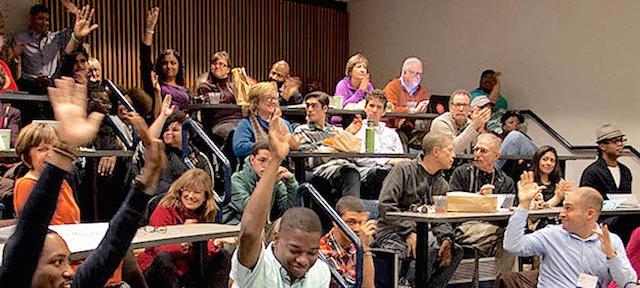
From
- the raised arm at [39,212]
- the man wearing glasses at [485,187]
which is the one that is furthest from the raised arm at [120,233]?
the man wearing glasses at [485,187]

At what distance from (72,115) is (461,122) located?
15.9ft

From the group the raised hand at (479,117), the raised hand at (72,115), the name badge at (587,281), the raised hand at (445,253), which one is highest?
the raised hand at (72,115)

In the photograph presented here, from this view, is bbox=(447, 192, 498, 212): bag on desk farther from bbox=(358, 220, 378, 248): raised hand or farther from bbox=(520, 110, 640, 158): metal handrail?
bbox=(520, 110, 640, 158): metal handrail

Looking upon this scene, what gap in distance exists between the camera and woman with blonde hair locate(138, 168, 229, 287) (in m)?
4.09

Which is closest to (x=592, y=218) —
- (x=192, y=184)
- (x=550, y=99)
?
(x=192, y=184)

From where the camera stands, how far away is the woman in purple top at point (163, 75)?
20.0 ft

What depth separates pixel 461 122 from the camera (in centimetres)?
627

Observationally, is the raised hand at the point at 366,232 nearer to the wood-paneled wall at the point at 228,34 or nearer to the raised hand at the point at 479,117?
the raised hand at the point at 479,117

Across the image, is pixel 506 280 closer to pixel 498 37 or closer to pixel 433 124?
pixel 433 124

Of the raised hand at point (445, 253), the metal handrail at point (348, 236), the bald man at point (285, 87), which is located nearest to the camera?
the metal handrail at point (348, 236)

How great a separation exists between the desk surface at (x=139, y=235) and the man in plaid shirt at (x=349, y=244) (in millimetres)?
612

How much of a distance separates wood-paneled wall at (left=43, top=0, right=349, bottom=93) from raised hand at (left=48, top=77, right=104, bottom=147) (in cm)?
645

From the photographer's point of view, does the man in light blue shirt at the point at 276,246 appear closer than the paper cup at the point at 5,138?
Yes

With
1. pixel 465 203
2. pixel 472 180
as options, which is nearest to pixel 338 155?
pixel 465 203
